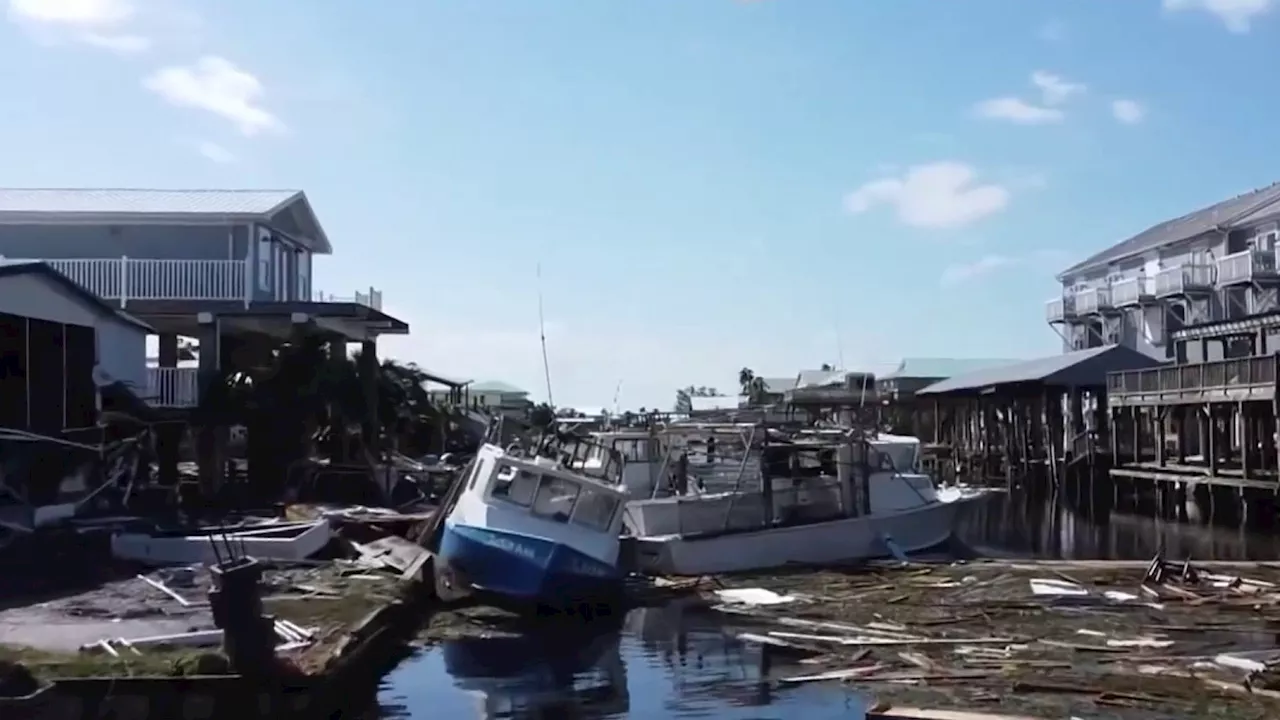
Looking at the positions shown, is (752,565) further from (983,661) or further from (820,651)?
(983,661)

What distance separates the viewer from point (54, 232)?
3391cm

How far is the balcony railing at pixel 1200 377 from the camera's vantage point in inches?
1387

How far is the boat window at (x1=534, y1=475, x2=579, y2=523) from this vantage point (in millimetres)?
20719

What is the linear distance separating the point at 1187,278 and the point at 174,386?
4088 cm

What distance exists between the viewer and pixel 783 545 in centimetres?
2536

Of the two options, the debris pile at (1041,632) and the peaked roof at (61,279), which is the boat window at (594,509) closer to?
the debris pile at (1041,632)

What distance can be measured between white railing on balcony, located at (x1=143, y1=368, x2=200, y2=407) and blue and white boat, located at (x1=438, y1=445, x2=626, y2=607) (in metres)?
11.5

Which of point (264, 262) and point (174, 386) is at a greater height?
point (264, 262)

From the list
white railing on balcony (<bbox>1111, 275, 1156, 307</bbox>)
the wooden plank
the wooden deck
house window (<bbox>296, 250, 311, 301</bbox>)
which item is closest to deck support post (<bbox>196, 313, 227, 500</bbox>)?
house window (<bbox>296, 250, 311, 301</bbox>)

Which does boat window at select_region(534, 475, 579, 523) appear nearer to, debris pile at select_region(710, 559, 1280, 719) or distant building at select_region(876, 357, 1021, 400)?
debris pile at select_region(710, 559, 1280, 719)

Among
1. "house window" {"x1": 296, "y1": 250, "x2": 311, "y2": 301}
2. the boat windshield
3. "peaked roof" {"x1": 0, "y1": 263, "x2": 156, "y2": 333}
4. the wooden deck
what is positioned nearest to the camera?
"peaked roof" {"x1": 0, "y1": 263, "x2": 156, "y2": 333}

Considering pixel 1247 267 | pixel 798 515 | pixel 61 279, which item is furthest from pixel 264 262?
pixel 1247 267

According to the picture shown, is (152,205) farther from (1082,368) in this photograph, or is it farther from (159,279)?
(1082,368)

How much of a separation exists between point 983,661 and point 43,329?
1708cm
